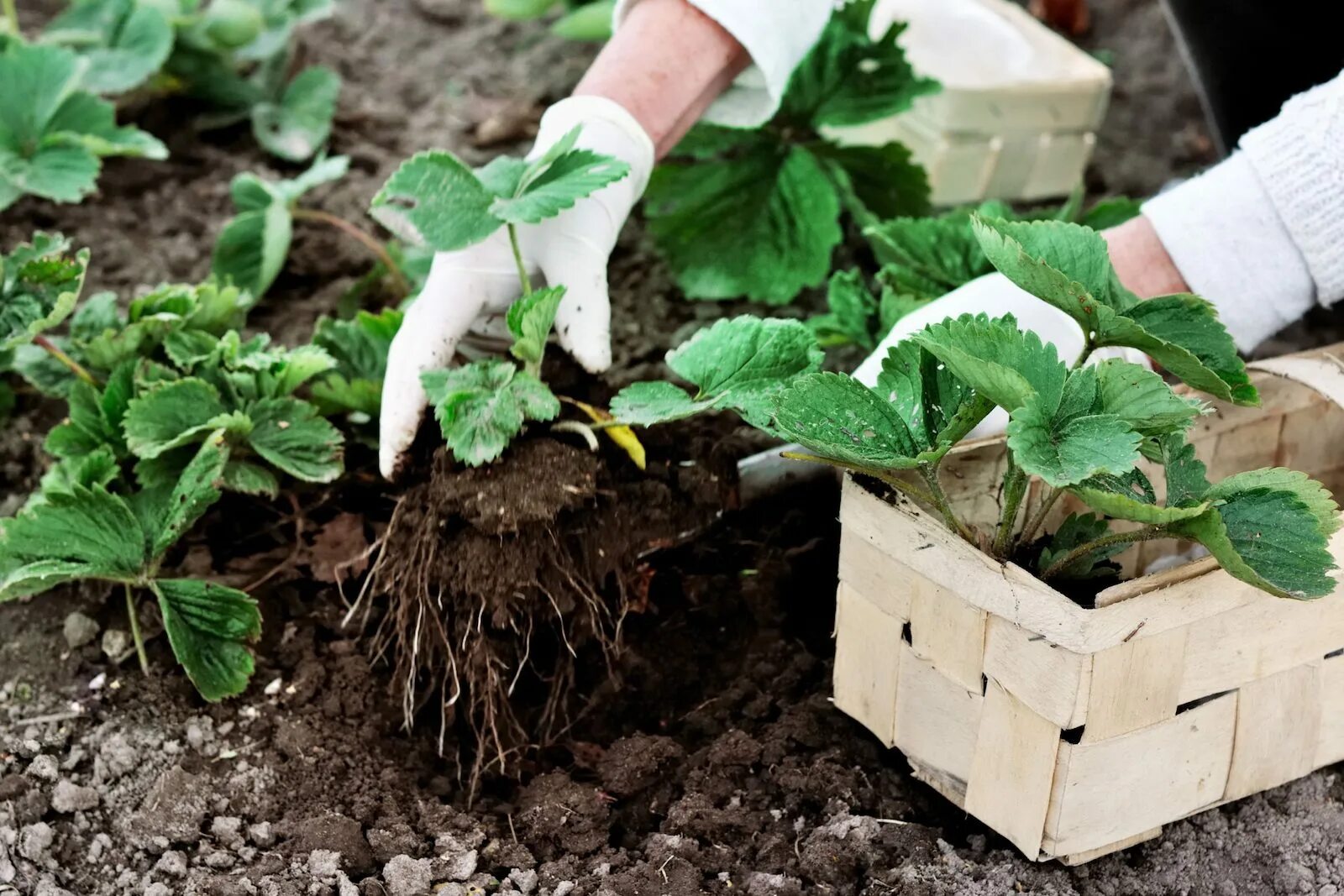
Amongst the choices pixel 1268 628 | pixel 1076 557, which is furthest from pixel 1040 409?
pixel 1268 628

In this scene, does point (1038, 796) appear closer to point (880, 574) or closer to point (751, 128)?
point (880, 574)

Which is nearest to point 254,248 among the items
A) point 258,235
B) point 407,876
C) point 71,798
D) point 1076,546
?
point 258,235

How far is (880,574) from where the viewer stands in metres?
1.05

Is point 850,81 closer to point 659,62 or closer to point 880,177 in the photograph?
point 880,177

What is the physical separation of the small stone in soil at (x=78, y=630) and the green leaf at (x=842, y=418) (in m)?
0.78

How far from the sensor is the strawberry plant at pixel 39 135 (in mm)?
1570

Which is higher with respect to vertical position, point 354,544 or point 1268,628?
point 1268,628

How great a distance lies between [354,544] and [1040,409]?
0.77 m

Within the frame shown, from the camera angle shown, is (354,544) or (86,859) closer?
(86,859)

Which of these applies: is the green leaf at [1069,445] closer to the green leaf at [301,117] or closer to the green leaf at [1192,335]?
the green leaf at [1192,335]

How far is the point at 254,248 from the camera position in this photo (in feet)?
5.40

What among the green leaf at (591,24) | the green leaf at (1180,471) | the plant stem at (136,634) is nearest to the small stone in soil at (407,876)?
the plant stem at (136,634)

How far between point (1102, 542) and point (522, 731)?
0.61 m

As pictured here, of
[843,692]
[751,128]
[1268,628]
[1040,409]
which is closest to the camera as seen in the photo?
[1040,409]
